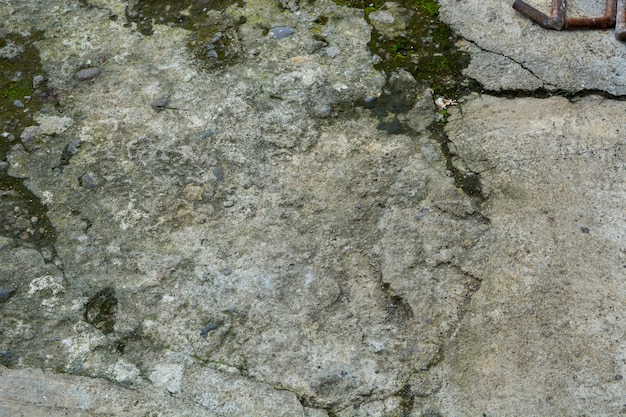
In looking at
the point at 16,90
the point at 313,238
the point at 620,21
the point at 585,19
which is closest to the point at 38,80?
the point at 16,90

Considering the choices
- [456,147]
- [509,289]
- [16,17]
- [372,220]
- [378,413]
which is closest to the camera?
[378,413]

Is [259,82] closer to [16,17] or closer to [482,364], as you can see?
[16,17]

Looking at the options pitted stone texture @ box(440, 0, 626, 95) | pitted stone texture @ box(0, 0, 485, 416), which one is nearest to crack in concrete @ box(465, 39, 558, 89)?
pitted stone texture @ box(440, 0, 626, 95)

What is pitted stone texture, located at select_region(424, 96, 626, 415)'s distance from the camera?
1835 millimetres

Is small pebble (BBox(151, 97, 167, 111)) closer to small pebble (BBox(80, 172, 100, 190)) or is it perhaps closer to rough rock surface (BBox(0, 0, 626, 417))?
rough rock surface (BBox(0, 0, 626, 417))

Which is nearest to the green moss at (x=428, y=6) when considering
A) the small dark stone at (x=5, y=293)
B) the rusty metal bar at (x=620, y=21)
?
the rusty metal bar at (x=620, y=21)

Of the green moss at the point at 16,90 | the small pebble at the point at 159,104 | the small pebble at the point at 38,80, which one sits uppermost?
the small pebble at the point at 38,80

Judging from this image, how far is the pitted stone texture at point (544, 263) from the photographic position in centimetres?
183

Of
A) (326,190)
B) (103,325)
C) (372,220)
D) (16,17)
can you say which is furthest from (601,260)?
(16,17)

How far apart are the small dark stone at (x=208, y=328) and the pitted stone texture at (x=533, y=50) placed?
130cm

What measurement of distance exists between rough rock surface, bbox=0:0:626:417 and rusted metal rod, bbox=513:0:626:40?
4 cm

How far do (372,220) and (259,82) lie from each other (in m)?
0.76

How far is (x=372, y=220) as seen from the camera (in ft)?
7.18

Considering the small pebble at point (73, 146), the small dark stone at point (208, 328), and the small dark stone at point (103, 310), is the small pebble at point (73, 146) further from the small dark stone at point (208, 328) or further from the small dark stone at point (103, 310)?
the small dark stone at point (208, 328)
